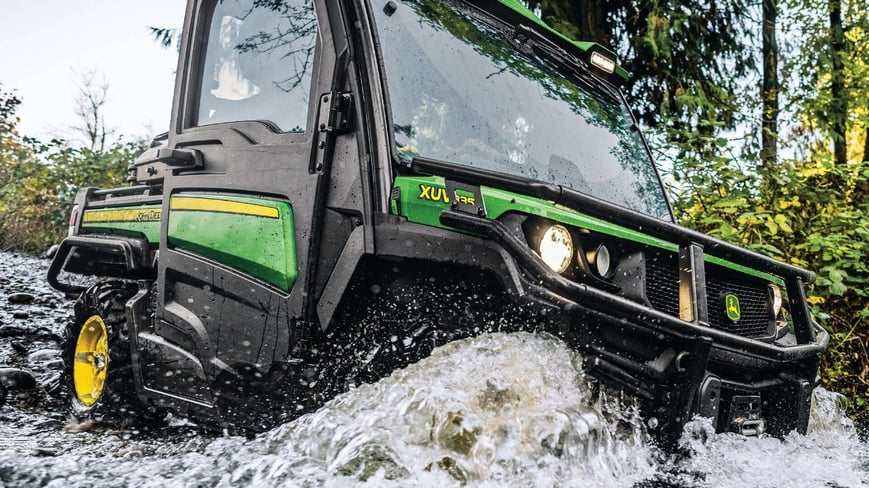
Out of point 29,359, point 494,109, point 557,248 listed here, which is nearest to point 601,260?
point 557,248

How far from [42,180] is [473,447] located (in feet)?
49.5

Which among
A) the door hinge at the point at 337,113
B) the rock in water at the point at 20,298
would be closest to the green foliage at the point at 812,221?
the door hinge at the point at 337,113

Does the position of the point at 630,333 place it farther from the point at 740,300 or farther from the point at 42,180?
the point at 42,180

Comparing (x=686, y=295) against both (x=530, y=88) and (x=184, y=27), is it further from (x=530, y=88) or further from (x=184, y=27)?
(x=184, y=27)

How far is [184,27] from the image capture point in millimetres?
3461

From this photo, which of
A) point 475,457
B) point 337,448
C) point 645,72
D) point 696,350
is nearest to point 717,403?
point 696,350

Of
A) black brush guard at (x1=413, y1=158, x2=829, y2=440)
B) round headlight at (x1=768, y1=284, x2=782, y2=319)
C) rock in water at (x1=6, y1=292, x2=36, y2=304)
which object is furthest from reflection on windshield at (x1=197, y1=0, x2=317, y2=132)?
rock in water at (x1=6, y1=292, x2=36, y2=304)

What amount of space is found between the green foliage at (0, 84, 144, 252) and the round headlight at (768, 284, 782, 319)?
14001 millimetres

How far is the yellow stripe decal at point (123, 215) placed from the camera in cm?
366

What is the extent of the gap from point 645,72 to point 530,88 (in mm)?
6024

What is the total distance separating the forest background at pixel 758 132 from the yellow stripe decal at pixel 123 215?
4038 millimetres

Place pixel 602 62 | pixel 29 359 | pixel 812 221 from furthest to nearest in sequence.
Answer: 1. pixel 812 221
2. pixel 29 359
3. pixel 602 62

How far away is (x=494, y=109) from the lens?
2865 mm

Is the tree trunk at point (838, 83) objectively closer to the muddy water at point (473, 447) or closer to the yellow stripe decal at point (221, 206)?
the muddy water at point (473, 447)
